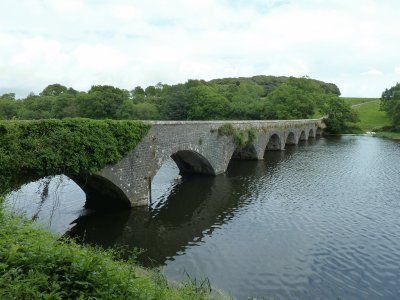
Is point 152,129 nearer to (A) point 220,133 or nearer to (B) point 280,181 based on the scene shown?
(A) point 220,133

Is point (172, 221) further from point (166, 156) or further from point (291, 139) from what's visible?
point (291, 139)

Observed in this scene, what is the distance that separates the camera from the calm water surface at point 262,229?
13141 millimetres

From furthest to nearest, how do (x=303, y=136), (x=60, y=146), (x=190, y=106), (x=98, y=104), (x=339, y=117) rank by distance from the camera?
1. (x=339, y=117)
2. (x=190, y=106)
3. (x=98, y=104)
4. (x=303, y=136)
5. (x=60, y=146)

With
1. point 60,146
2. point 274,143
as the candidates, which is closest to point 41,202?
point 60,146

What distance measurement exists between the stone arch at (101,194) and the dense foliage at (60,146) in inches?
79.9

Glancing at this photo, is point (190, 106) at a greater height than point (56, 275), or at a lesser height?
greater

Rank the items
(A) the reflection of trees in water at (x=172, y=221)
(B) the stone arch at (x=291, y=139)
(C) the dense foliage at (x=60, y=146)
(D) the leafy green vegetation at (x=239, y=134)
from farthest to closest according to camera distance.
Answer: (B) the stone arch at (x=291, y=139) → (D) the leafy green vegetation at (x=239, y=134) → (A) the reflection of trees in water at (x=172, y=221) → (C) the dense foliage at (x=60, y=146)

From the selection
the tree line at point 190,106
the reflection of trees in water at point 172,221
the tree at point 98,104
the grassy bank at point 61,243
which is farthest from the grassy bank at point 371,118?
the grassy bank at point 61,243

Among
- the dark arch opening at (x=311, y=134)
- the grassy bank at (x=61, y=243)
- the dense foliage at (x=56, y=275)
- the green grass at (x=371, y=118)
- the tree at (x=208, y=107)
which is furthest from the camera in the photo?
the green grass at (x=371, y=118)

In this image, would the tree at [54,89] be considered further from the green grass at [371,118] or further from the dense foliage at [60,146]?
the dense foliage at [60,146]

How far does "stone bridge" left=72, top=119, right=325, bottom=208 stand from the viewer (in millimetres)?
19297

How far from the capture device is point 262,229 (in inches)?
709

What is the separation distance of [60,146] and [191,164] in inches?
636

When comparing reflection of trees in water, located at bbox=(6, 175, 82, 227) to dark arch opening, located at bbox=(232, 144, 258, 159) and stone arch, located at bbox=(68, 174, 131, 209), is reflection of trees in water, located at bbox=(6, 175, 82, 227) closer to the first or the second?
stone arch, located at bbox=(68, 174, 131, 209)
